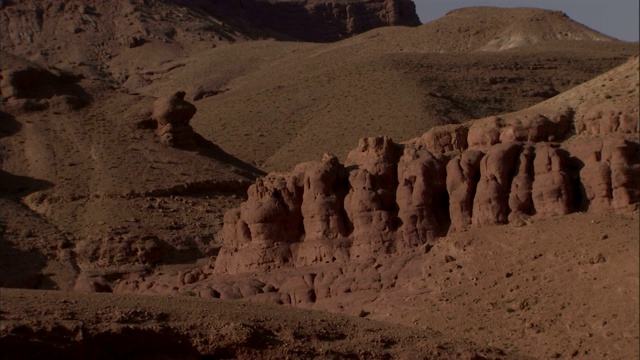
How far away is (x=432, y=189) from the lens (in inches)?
2120

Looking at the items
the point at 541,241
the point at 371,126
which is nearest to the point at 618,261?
the point at 541,241

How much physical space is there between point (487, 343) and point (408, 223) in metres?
9.02

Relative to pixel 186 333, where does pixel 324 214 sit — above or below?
above

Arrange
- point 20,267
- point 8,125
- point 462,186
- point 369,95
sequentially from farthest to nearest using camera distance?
point 369,95 < point 8,125 < point 20,267 < point 462,186

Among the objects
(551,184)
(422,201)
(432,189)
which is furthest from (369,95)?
(551,184)

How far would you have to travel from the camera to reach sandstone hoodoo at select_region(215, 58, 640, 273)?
164ft

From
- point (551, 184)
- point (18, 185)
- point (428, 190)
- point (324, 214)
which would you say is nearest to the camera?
point (551, 184)

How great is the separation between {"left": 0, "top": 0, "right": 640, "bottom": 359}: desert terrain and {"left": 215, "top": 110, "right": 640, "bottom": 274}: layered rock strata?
0.25ft

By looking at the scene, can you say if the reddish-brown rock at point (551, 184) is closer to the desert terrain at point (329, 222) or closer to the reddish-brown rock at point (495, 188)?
the desert terrain at point (329, 222)

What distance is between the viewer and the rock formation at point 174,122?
8762cm

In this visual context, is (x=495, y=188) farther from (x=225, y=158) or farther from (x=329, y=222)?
(x=225, y=158)

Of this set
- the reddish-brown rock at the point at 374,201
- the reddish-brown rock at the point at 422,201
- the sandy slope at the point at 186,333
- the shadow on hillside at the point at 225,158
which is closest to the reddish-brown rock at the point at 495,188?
the reddish-brown rock at the point at 422,201

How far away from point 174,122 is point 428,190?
36954 mm

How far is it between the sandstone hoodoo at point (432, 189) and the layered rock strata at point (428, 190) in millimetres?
42
